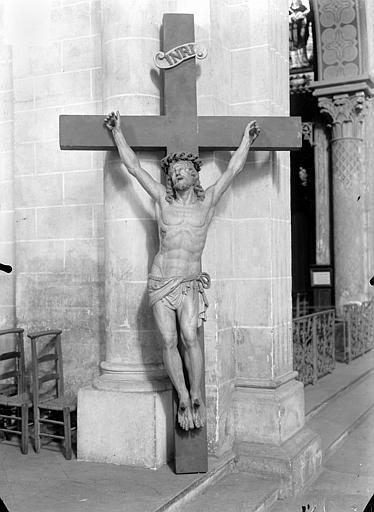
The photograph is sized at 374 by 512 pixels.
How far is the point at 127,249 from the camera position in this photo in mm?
5129

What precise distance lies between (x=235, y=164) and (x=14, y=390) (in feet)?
9.74

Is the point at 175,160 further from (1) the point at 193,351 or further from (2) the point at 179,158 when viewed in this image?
(1) the point at 193,351

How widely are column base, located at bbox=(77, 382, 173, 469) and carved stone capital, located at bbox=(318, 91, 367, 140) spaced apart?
9050 millimetres

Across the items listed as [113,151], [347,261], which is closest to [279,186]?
[113,151]

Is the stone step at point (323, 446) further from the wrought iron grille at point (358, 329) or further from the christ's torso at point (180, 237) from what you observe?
the christ's torso at point (180, 237)

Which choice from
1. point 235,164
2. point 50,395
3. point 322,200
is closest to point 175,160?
point 235,164

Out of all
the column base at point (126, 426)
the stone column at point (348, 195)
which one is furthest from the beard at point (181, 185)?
the stone column at point (348, 195)

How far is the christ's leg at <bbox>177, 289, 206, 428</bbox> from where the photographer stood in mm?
4559

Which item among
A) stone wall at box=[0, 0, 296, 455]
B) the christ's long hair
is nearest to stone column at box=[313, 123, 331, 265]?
stone wall at box=[0, 0, 296, 455]

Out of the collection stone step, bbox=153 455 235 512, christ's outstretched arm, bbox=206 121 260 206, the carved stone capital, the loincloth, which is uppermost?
the carved stone capital

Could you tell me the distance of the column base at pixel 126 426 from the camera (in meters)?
4.87

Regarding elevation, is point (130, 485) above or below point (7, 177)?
below

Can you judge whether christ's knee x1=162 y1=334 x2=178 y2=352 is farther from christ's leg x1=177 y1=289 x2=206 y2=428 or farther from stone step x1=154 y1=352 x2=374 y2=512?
stone step x1=154 y1=352 x2=374 y2=512

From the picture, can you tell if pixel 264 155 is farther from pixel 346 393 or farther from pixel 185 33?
pixel 346 393
